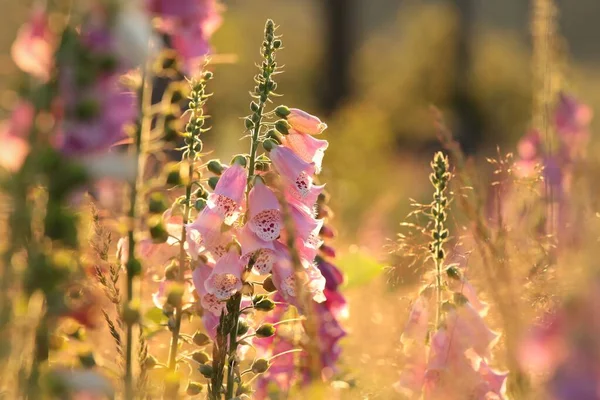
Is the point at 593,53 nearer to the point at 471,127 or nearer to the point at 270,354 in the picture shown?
the point at 471,127

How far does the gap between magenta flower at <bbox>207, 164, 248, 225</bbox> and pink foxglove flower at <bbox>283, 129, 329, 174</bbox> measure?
0.42 feet

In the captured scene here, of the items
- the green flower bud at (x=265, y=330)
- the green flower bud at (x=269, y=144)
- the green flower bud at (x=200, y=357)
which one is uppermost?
the green flower bud at (x=269, y=144)

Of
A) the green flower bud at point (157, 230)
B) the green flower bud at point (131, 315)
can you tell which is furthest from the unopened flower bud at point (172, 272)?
the green flower bud at point (131, 315)

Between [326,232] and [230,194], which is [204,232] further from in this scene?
[326,232]

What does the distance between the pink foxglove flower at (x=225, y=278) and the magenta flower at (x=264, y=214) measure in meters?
0.06

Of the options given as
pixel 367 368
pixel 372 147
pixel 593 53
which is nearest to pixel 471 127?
pixel 372 147

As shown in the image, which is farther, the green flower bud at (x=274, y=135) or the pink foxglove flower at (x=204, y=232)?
the green flower bud at (x=274, y=135)

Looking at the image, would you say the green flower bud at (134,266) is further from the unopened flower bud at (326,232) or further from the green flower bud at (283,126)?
the unopened flower bud at (326,232)

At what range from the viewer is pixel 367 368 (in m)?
2.45

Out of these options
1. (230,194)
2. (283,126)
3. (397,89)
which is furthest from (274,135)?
(397,89)

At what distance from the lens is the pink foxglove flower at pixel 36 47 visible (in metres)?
1.03

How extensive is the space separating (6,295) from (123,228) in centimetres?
25

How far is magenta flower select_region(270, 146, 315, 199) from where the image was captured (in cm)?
169

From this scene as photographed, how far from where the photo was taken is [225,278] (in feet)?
5.18
